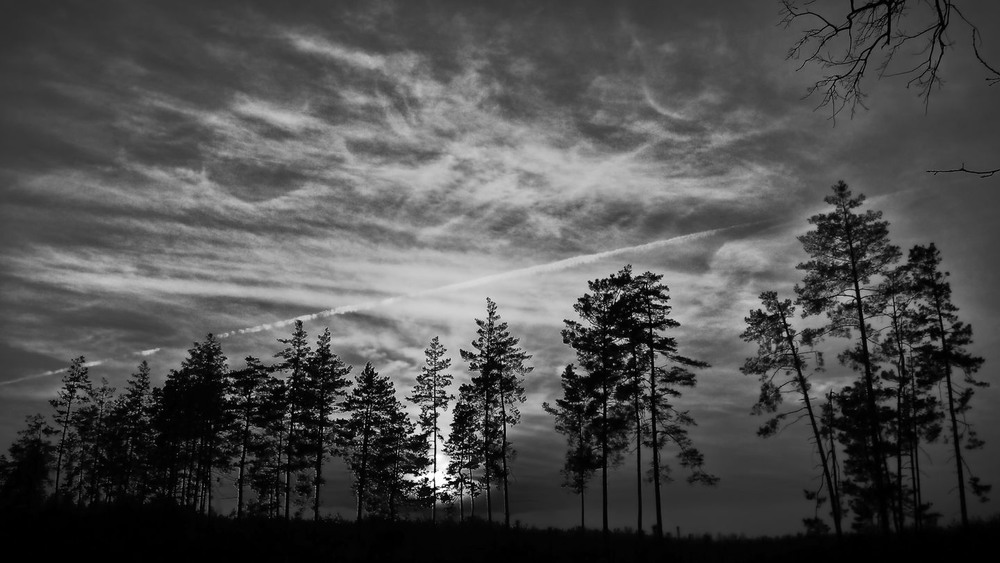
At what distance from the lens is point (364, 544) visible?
28.5 metres

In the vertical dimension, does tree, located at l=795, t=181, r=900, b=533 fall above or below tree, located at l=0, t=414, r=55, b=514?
above

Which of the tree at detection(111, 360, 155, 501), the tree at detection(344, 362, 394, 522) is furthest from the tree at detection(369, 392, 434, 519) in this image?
the tree at detection(111, 360, 155, 501)

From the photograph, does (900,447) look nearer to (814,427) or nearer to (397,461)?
(814,427)

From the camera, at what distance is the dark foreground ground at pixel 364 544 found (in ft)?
69.7

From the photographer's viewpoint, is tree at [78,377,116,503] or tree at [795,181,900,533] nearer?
Result: tree at [795,181,900,533]

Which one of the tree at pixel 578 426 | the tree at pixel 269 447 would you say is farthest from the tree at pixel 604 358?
the tree at pixel 269 447

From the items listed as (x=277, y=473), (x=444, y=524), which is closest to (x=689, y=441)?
(x=444, y=524)

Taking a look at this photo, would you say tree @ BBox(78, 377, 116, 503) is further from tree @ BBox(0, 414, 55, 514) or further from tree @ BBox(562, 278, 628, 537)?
tree @ BBox(562, 278, 628, 537)

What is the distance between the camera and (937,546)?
21.4m

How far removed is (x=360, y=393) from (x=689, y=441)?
2570cm

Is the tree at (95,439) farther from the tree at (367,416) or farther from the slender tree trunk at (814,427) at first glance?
the slender tree trunk at (814,427)

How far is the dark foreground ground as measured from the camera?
2123 cm

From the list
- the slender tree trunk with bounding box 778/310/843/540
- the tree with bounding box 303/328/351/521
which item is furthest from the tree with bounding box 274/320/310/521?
the slender tree trunk with bounding box 778/310/843/540

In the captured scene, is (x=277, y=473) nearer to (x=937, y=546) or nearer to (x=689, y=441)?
(x=689, y=441)
